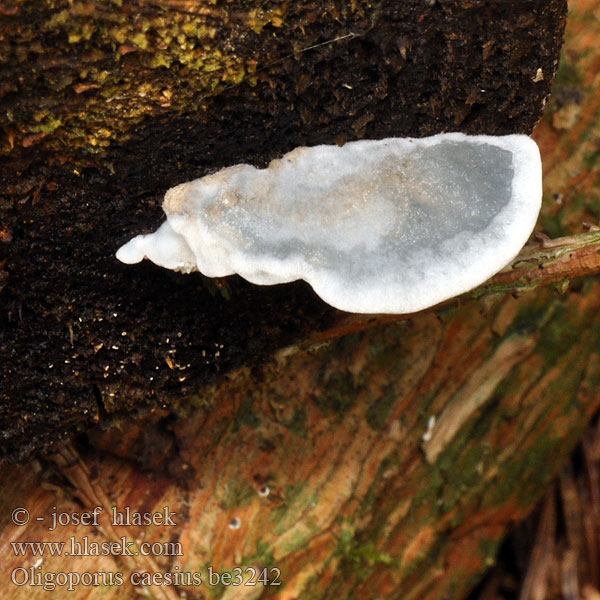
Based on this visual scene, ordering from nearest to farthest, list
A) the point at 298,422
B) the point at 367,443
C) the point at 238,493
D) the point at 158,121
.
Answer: the point at 158,121
the point at 238,493
the point at 298,422
the point at 367,443

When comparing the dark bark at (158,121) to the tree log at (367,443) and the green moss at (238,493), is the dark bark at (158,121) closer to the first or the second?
the tree log at (367,443)

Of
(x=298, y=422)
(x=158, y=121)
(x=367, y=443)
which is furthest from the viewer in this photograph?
(x=367, y=443)

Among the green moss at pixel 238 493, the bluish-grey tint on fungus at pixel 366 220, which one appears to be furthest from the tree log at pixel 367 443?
the bluish-grey tint on fungus at pixel 366 220

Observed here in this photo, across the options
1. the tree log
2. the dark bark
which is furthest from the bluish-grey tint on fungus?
the tree log

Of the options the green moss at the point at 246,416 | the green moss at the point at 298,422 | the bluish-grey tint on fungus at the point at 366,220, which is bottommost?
the green moss at the point at 298,422

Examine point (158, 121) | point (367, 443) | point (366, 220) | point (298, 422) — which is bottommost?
point (367, 443)

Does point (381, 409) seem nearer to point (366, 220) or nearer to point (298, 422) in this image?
point (298, 422)

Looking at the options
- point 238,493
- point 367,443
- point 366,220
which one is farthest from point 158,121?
point 367,443

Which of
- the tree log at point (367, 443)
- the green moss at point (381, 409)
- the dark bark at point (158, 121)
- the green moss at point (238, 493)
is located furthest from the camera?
the green moss at point (381, 409)
